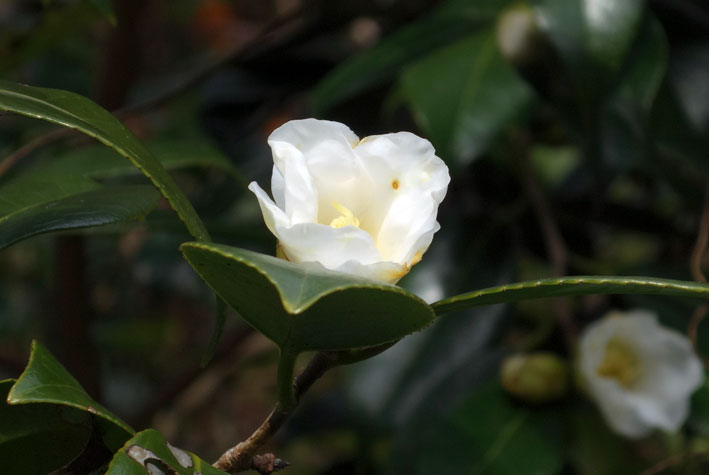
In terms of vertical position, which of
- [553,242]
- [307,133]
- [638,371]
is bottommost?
[638,371]

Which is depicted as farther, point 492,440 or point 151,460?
point 492,440

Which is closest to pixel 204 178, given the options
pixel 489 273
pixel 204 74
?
pixel 204 74

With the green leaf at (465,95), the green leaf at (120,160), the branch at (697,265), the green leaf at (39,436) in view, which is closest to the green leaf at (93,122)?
the green leaf at (39,436)

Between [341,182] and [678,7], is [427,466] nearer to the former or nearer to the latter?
[341,182]

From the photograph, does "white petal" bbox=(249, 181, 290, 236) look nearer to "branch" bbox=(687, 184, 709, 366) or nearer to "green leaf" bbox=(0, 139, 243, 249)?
"green leaf" bbox=(0, 139, 243, 249)

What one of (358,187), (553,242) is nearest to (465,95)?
(553,242)

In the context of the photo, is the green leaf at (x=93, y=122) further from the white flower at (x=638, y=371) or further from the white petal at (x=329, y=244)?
the white flower at (x=638, y=371)

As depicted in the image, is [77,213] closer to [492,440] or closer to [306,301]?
[306,301]

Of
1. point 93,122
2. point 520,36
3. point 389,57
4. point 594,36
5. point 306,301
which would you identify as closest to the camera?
point 306,301
